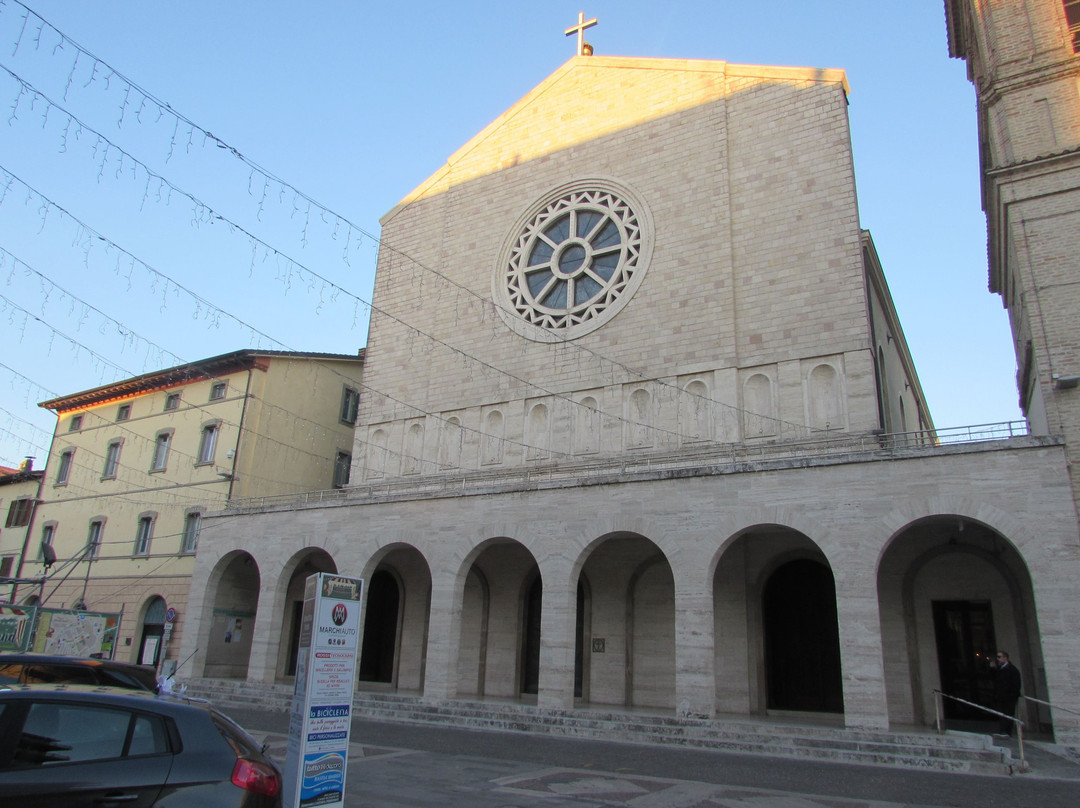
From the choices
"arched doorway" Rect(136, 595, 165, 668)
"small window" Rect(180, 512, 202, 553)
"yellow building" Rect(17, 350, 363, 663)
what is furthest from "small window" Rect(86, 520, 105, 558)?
"small window" Rect(180, 512, 202, 553)

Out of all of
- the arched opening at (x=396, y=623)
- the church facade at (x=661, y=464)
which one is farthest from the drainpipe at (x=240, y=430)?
the arched opening at (x=396, y=623)

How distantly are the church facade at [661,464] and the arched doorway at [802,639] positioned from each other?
0.07 metres

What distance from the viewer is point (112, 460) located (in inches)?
1232

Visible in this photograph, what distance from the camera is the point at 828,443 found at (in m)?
17.7

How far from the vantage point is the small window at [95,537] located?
1180 inches

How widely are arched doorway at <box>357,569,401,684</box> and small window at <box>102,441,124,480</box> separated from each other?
13.7 meters

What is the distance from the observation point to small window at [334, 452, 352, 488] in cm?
2997

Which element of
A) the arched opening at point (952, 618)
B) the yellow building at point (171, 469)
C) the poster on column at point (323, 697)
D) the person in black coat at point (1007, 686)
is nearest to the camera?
the poster on column at point (323, 697)

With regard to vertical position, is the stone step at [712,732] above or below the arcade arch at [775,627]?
below

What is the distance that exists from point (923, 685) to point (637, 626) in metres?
6.28

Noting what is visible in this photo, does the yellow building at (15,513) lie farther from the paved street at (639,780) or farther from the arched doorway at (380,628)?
the paved street at (639,780)

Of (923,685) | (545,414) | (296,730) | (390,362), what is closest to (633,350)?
(545,414)

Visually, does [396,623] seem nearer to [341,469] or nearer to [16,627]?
[341,469]

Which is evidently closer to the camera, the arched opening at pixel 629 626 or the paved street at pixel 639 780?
the paved street at pixel 639 780
